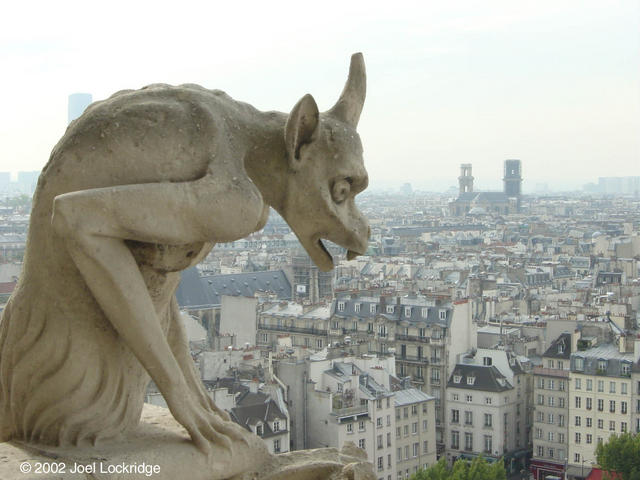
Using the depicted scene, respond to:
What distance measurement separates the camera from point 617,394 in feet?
86.5

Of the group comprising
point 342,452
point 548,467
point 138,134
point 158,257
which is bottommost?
point 548,467

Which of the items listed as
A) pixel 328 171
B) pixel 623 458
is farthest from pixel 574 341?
pixel 328 171

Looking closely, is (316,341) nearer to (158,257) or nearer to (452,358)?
(452,358)

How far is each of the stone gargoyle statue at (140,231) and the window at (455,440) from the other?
2597cm

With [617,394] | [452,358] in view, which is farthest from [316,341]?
[617,394]

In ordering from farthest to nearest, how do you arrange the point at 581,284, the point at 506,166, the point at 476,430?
the point at 506,166 → the point at 581,284 → the point at 476,430

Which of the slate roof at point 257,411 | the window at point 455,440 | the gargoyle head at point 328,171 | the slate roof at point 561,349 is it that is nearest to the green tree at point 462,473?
the slate roof at point 257,411

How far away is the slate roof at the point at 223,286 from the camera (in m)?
44.6

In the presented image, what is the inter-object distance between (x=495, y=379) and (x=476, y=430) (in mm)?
1402

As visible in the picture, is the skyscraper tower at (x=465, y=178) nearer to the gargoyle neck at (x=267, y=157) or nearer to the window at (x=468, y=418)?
the window at (x=468, y=418)

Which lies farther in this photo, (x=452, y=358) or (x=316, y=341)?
(x=316, y=341)

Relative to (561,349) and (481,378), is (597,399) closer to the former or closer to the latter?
(561,349)

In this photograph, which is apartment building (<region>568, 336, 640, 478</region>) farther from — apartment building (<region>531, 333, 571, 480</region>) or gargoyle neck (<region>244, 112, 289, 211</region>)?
gargoyle neck (<region>244, 112, 289, 211</region>)

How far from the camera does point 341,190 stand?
3123 millimetres
